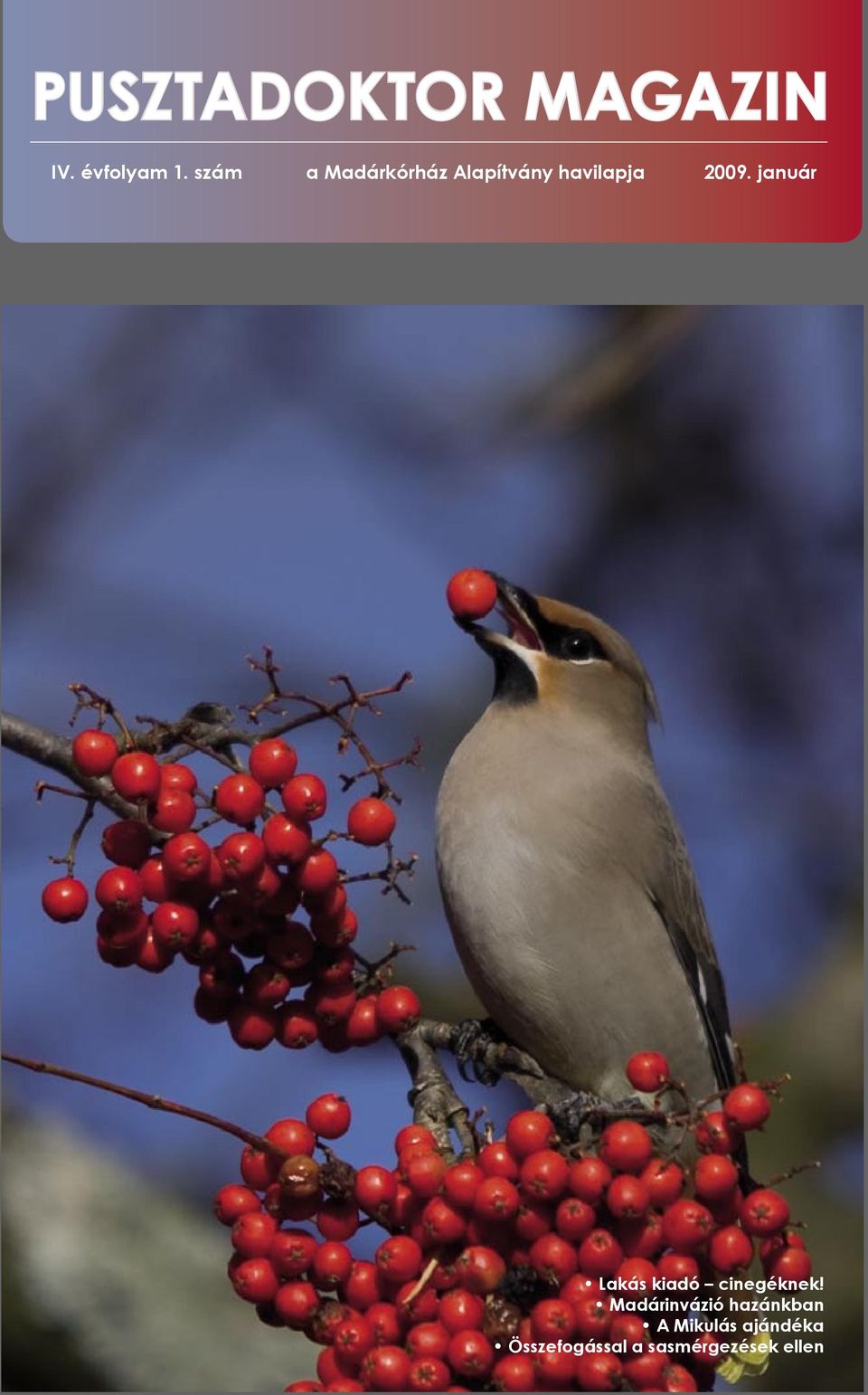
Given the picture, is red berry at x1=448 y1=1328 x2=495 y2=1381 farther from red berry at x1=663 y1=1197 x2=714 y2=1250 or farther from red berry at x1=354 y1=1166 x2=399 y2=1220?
red berry at x1=663 y1=1197 x2=714 y2=1250

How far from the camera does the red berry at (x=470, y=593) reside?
448 centimetres

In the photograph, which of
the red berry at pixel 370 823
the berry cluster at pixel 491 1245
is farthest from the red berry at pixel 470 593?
the berry cluster at pixel 491 1245

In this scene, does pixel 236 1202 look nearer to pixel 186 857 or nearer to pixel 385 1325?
pixel 385 1325

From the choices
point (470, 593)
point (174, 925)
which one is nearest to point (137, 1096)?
point (174, 925)

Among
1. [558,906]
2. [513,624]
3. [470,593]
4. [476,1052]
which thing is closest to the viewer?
[470,593]

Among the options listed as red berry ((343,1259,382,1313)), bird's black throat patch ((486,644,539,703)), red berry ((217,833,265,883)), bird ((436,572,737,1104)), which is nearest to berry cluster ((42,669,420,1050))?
red berry ((217,833,265,883))

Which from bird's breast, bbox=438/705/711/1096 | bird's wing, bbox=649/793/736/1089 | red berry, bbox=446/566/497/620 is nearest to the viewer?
red berry, bbox=446/566/497/620

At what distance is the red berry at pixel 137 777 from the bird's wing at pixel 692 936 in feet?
7.01

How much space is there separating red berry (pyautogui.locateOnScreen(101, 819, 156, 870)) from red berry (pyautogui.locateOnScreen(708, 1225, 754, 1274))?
4.63ft

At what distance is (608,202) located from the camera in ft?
16.8

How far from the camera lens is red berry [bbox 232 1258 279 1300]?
3691mm

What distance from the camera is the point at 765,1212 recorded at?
12.2 ft

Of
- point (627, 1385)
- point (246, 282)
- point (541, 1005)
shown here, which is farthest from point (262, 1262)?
point (246, 282)

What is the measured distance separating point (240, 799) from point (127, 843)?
0.31m
